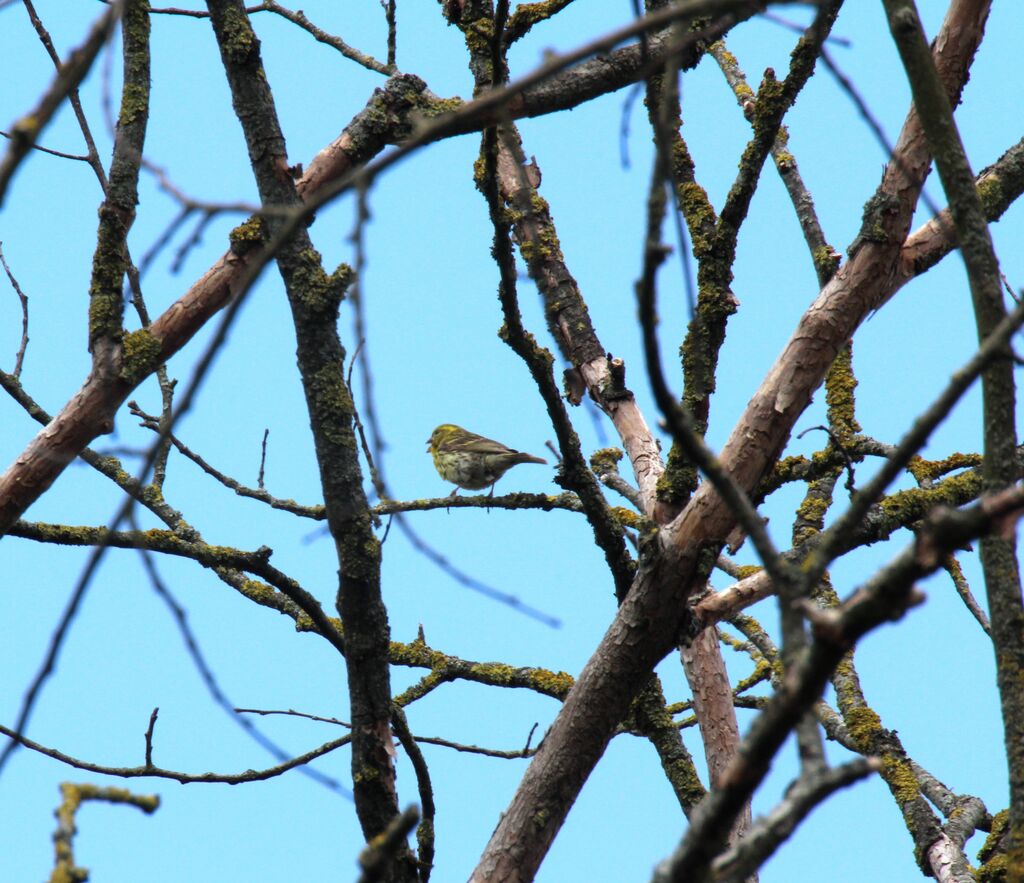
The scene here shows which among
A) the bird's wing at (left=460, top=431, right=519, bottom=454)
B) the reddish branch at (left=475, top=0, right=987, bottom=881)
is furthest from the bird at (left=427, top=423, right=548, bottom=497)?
the reddish branch at (left=475, top=0, right=987, bottom=881)

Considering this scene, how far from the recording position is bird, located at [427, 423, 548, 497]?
799cm

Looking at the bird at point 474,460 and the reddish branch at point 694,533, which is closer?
the reddish branch at point 694,533

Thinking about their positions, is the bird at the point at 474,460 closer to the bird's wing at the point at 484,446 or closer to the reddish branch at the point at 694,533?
the bird's wing at the point at 484,446

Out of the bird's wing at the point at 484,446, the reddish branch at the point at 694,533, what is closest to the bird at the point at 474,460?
the bird's wing at the point at 484,446

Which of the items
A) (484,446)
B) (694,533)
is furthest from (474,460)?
(694,533)

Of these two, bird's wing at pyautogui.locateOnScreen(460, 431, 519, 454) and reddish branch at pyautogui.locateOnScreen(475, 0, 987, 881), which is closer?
reddish branch at pyautogui.locateOnScreen(475, 0, 987, 881)

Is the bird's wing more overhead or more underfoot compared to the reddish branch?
more overhead

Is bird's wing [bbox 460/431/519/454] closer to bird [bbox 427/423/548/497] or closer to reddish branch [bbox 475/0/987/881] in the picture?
bird [bbox 427/423/548/497]

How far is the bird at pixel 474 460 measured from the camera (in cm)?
799

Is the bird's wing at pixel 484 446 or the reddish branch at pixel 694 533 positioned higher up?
the bird's wing at pixel 484 446

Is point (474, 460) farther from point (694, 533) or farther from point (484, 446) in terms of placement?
point (694, 533)

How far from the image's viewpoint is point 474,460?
821 centimetres

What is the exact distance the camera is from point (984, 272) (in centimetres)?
229

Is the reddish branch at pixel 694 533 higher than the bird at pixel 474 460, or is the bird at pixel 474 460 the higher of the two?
the bird at pixel 474 460
